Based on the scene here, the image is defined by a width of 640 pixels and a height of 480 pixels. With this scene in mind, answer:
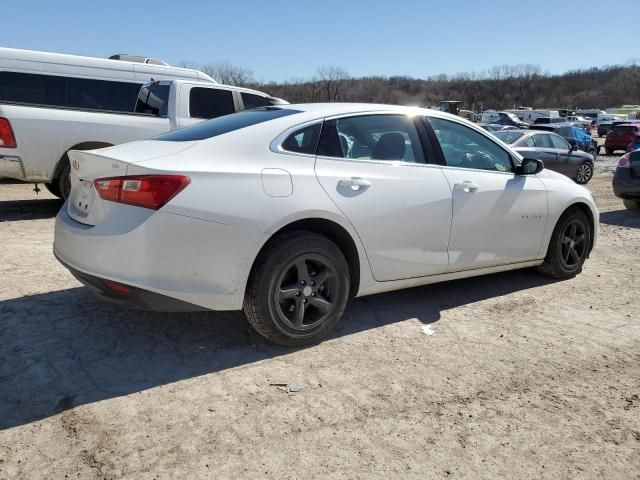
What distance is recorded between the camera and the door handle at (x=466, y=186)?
13.7ft

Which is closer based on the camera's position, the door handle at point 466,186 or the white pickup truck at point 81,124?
the door handle at point 466,186

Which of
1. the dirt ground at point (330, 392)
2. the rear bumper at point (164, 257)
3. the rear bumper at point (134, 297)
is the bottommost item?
the dirt ground at point (330, 392)

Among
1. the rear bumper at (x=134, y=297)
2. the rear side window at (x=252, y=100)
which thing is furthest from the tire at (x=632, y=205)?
the rear bumper at (x=134, y=297)

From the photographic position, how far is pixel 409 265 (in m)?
3.95

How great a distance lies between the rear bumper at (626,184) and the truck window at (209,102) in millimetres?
6731

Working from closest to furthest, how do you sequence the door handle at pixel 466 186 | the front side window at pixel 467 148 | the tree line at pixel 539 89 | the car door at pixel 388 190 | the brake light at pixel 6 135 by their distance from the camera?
the car door at pixel 388 190
the door handle at pixel 466 186
the front side window at pixel 467 148
the brake light at pixel 6 135
the tree line at pixel 539 89

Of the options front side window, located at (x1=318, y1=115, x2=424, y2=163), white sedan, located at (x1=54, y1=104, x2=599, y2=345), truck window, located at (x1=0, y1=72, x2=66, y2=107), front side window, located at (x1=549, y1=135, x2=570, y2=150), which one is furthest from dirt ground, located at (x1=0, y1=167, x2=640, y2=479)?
front side window, located at (x1=549, y1=135, x2=570, y2=150)

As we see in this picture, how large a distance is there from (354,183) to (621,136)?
2931 centimetres

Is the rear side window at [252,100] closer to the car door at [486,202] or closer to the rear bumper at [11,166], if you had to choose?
the rear bumper at [11,166]

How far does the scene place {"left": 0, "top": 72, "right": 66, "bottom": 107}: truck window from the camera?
7.61m

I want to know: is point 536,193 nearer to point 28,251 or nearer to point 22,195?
point 28,251

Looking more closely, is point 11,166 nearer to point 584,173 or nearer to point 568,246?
point 568,246

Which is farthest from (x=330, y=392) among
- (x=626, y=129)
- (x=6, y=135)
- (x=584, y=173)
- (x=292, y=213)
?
(x=626, y=129)

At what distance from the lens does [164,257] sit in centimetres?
299
